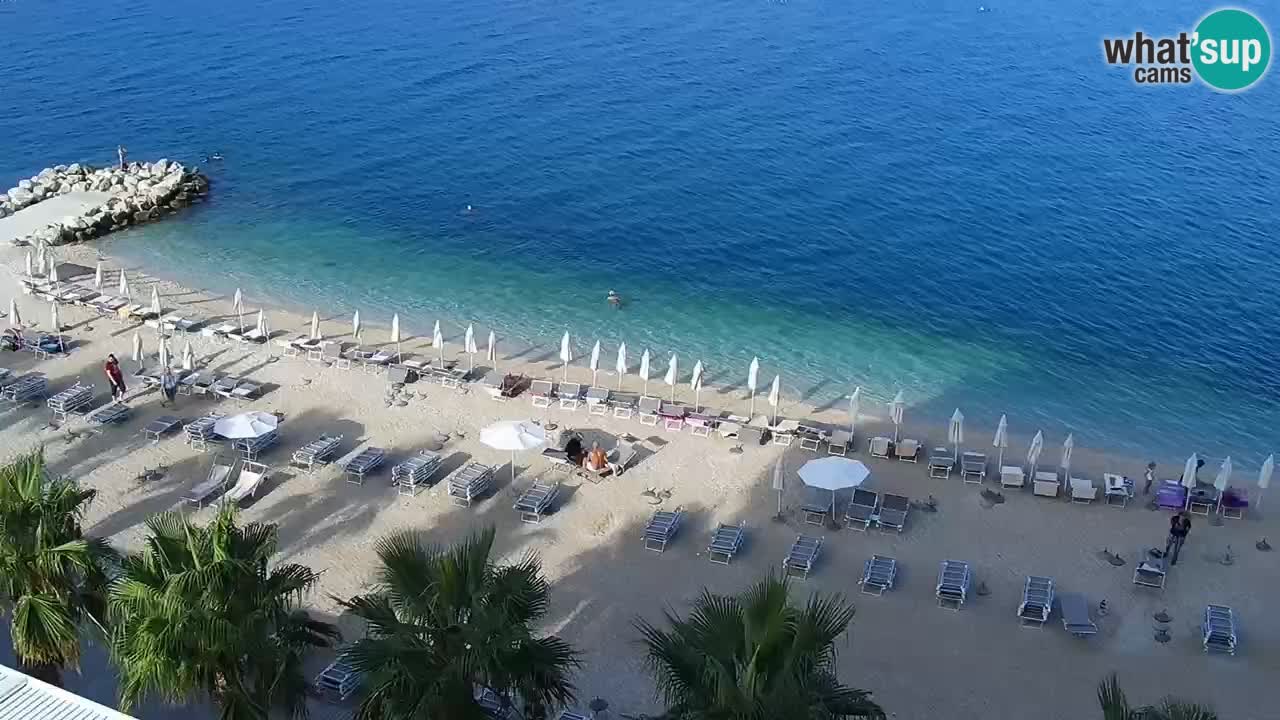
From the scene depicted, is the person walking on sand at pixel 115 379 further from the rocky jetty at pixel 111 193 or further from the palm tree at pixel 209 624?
the palm tree at pixel 209 624

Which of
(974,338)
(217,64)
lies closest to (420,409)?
(974,338)

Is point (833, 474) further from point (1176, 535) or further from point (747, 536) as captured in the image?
→ point (1176, 535)

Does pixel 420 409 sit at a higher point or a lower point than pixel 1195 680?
higher

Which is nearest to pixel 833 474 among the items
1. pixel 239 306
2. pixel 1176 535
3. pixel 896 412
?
pixel 896 412

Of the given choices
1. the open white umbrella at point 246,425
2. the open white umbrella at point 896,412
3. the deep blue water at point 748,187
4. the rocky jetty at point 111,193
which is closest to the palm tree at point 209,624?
the open white umbrella at point 246,425

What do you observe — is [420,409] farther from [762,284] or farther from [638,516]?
[762,284]

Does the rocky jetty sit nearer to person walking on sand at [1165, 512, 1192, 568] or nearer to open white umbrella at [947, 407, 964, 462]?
open white umbrella at [947, 407, 964, 462]

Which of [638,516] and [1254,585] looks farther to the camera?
[638,516]
